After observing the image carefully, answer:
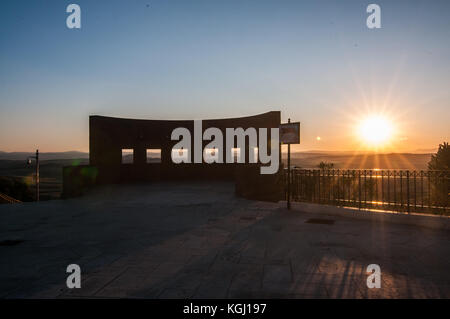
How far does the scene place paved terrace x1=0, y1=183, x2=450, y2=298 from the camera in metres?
3.57

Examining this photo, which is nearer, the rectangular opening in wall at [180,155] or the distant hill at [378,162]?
the rectangular opening in wall at [180,155]

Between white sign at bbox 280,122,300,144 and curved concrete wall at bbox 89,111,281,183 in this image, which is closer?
white sign at bbox 280,122,300,144

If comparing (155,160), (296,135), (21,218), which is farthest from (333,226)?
(155,160)

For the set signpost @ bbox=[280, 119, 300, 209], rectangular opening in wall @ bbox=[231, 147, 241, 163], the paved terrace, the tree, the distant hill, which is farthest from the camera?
the distant hill

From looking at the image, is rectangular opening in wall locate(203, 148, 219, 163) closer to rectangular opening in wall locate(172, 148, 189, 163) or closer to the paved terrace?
rectangular opening in wall locate(172, 148, 189, 163)

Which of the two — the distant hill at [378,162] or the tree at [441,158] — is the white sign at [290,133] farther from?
the distant hill at [378,162]

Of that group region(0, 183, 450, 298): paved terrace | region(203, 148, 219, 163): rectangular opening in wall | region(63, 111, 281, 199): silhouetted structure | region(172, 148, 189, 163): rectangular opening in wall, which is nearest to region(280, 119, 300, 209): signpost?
region(0, 183, 450, 298): paved terrace

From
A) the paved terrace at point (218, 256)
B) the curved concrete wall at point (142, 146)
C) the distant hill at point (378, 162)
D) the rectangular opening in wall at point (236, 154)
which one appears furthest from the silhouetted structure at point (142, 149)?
the distant hill at point (378, 162)

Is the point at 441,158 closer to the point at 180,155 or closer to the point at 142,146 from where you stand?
the point at 180,155

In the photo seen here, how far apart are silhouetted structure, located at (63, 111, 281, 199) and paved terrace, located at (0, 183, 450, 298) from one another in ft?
28.0

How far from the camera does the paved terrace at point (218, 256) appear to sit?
3.57 meters

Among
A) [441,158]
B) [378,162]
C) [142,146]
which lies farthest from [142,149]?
[378,162]

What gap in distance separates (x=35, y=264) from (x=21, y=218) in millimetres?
4935

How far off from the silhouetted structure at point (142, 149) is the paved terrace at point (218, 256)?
8.55m
